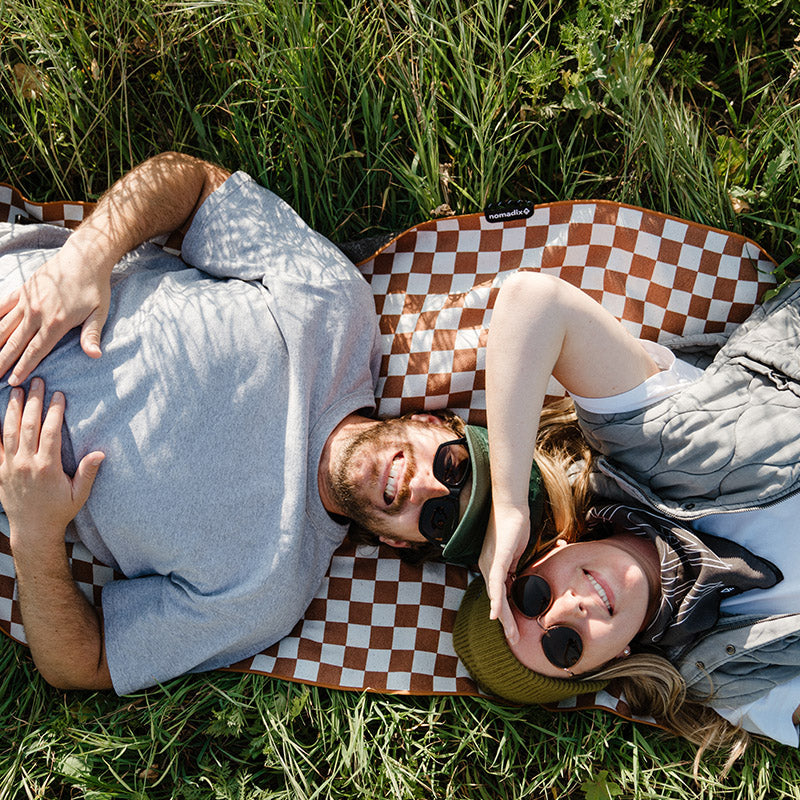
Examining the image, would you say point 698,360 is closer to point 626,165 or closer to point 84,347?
point 626,165

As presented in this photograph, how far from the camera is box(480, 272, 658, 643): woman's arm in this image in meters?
2.51

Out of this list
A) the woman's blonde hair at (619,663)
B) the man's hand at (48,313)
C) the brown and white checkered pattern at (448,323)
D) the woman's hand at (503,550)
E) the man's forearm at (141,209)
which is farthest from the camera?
the brown and white checkered pattern at (448,323)

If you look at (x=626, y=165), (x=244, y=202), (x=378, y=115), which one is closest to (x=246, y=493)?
(x=244, y=202)

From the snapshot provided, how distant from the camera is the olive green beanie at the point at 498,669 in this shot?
2.73 m

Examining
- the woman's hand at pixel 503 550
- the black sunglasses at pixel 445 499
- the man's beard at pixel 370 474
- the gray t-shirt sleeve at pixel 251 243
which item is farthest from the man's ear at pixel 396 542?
the gray t-shirt sleeve at pixel 251 243

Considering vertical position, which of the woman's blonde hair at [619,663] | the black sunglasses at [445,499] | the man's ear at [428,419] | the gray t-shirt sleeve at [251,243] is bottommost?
the woman's blonde hair at [619,663]

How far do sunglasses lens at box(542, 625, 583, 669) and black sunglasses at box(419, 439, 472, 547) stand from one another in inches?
20.7

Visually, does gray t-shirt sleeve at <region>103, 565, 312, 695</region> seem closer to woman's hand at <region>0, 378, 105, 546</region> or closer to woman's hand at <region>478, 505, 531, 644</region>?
woman's hand at <region>0, 378, 105, 546</region>

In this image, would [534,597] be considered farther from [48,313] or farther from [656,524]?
[48,313]

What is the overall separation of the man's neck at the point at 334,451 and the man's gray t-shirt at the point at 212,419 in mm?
30

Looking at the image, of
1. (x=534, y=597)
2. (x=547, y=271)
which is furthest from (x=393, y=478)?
(x=547, y=271)

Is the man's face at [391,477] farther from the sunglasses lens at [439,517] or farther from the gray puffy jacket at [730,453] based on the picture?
the gray puffy jacket at [730,453]

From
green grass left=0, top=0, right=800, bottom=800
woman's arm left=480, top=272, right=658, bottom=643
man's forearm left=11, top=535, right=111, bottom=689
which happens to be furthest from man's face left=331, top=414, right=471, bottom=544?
man's forearm left=11, top=535, right=111, bottom=689

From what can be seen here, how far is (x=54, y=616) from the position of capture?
9.04ft
